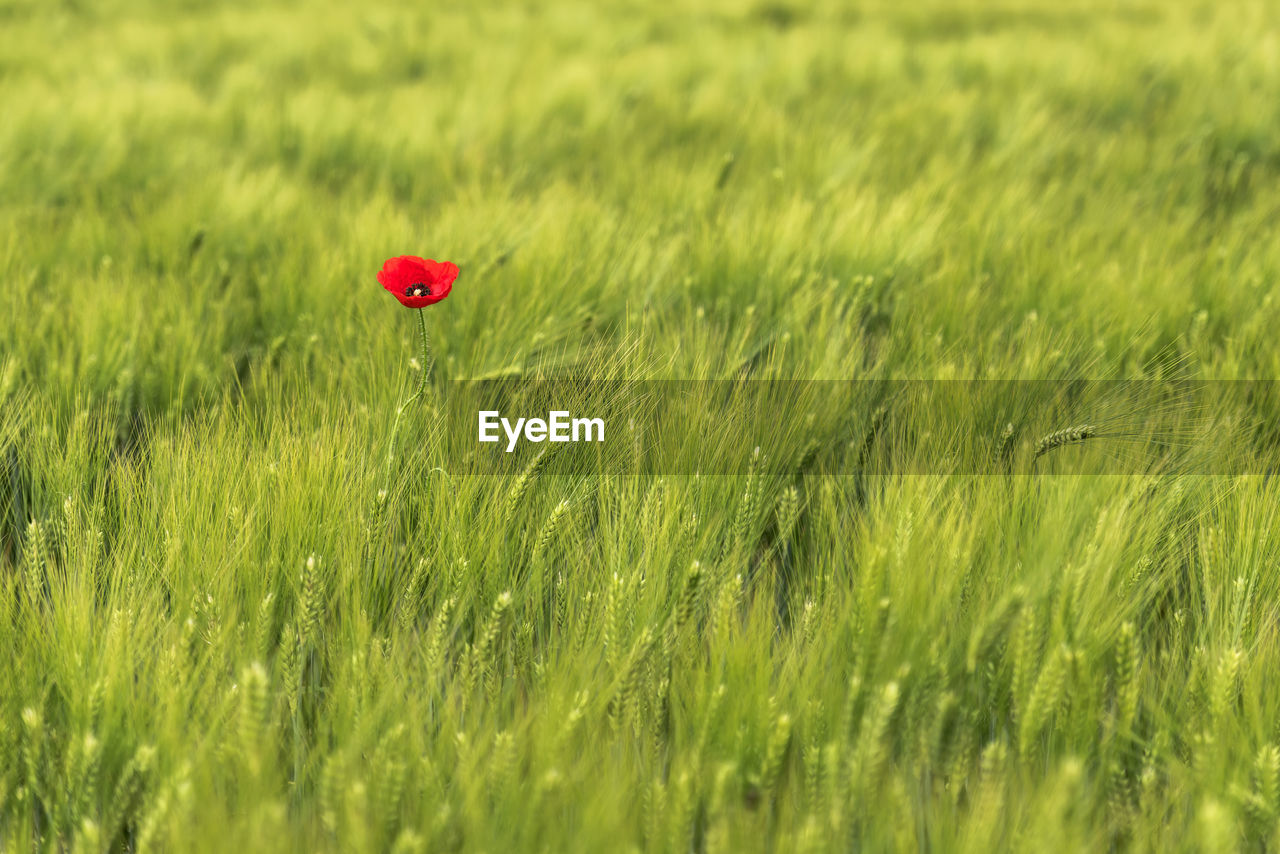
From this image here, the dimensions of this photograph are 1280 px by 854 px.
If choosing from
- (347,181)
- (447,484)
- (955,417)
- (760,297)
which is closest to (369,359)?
(447,484)

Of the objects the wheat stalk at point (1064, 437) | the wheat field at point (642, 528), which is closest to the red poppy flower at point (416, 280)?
the wheat field at point (642, 528)

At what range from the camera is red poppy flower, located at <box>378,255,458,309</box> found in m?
1.07

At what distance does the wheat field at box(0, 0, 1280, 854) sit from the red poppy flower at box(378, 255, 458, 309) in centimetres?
12

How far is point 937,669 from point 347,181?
2134 millimetres

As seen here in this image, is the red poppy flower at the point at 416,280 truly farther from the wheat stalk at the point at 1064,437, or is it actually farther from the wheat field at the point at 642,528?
the wheat stalk at the point at 1064,437

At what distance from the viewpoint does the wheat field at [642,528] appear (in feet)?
2.47

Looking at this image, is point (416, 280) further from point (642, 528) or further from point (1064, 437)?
point (1064, 437)

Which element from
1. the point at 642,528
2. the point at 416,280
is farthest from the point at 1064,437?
the point at 416,280

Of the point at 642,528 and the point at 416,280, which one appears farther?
the point at 416,280

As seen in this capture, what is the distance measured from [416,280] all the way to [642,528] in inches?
15.9

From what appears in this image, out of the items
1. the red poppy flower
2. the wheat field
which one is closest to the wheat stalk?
the wheat field

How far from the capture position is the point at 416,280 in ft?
3.62

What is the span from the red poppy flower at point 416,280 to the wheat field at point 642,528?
0.41ft

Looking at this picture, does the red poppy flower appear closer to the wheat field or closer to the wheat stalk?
the wheat field
